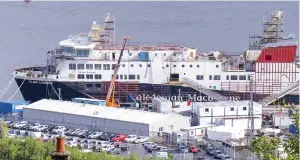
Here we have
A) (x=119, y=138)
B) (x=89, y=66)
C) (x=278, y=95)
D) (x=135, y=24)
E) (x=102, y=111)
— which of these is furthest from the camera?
(x=135, y=24)

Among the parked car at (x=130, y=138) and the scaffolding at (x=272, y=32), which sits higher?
the scaffolding at (x=272, y=32)

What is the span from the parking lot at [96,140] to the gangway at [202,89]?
141 inches

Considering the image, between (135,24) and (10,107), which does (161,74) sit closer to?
(10,107)

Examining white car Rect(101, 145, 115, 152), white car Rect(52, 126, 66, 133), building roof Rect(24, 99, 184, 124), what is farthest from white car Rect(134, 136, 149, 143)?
white car Rect(52, 126, 66, 133)

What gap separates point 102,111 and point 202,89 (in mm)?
3118

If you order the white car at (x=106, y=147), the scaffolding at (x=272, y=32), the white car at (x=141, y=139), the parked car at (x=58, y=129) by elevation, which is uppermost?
the scaffolding at (x=272, y=32)

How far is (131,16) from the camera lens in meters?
38.2

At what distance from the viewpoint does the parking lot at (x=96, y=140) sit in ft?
45.4

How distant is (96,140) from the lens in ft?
48.6

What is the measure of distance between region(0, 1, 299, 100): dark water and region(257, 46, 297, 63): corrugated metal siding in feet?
16.9

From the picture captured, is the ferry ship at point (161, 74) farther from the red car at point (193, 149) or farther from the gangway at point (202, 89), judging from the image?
the red car at point (193, 149)

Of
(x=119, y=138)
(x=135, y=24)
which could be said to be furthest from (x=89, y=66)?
(x=135, y=24)

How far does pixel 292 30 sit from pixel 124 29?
523 cm

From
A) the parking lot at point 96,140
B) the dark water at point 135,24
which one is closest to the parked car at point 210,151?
the parking lot at point 96,140
